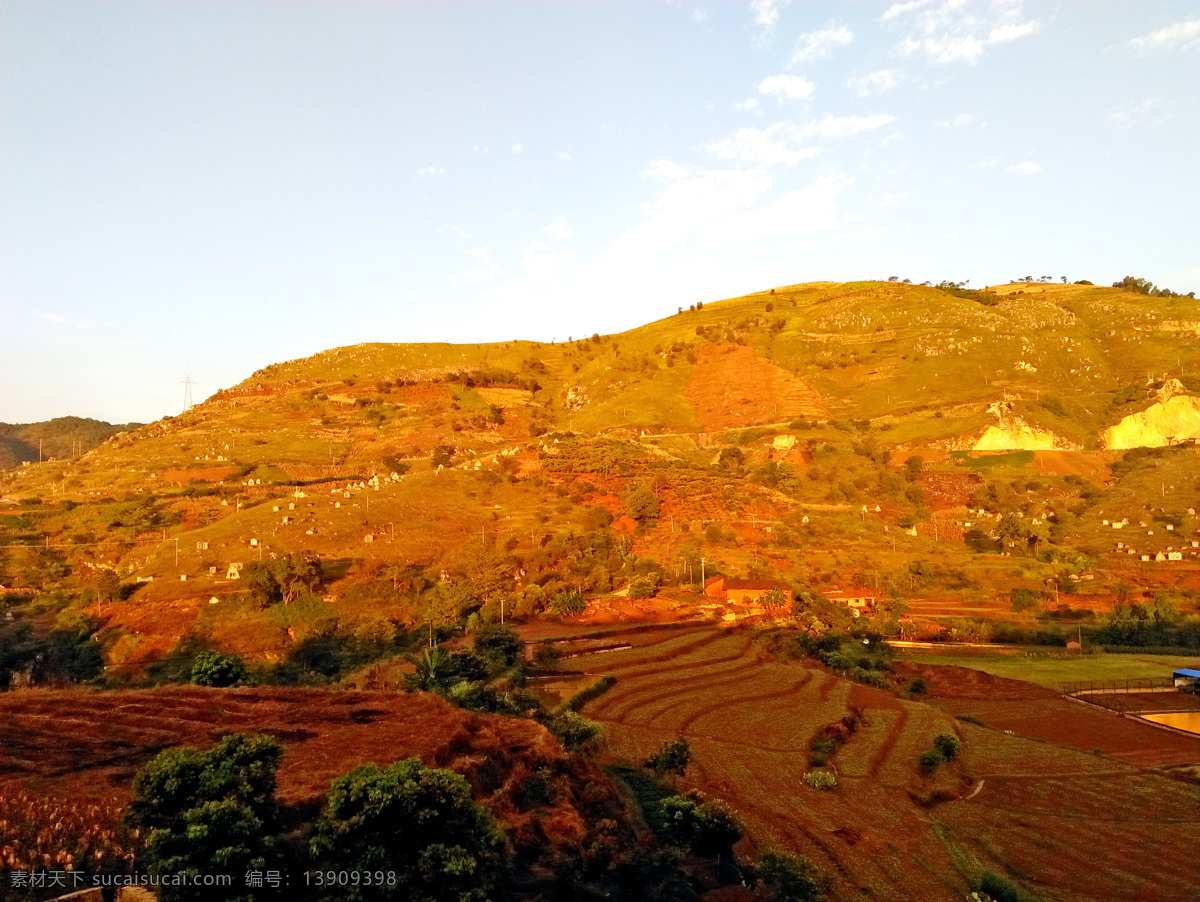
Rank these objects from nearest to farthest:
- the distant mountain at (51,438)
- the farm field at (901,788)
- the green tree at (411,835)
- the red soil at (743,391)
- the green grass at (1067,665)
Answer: the green tree at (411,835) → the farm field at (901,788) → the green grass at (1067,665) → the red soil at (743,391) → the distant mountain at (51,438)

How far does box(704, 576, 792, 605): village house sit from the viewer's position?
5341cm

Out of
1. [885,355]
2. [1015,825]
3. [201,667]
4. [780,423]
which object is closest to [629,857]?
[1015,825]

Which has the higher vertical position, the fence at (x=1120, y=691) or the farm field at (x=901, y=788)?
the farm field at (x=901, y=788)

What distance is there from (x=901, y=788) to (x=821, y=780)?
9.78 ft

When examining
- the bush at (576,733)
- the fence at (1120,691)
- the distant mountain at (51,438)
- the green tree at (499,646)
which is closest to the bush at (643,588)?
the green tree at (499,646)

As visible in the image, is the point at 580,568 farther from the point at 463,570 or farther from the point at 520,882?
the point at 520,882

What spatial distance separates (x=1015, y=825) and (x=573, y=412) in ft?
320

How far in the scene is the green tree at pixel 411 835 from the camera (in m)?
12.7

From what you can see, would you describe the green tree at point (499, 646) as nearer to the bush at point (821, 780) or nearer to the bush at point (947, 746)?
the bush at point (821, 780)

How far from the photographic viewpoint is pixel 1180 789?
84.4 ft

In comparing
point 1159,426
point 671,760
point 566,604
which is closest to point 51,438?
point 566,604

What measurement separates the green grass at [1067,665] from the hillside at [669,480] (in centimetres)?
621

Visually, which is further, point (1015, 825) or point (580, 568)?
point (580, 568)

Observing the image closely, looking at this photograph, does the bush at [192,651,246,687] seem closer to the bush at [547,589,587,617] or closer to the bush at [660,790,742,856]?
the bush at [660,790,742,856]
